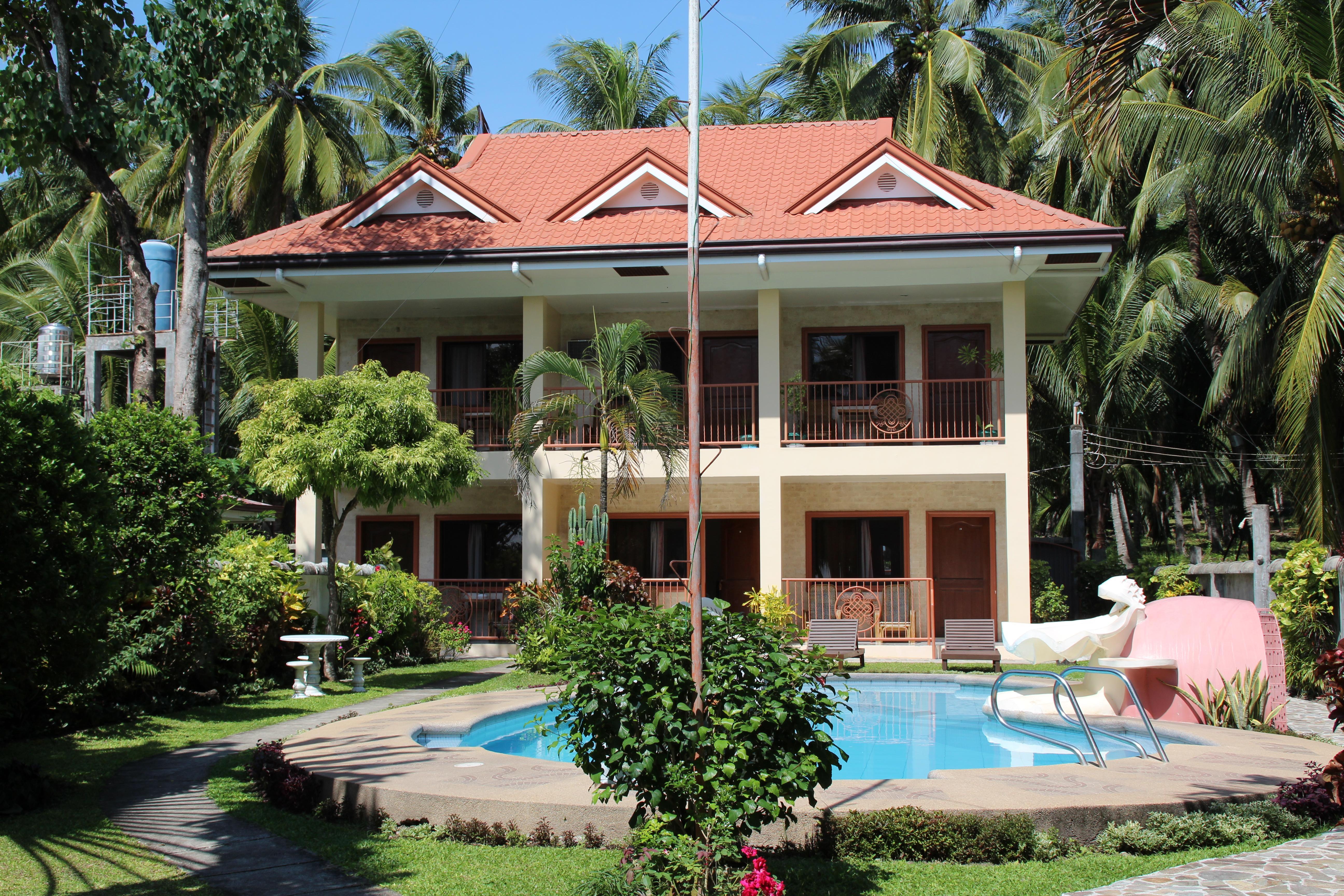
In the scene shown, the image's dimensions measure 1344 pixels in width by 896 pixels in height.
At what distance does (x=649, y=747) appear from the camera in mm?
5047

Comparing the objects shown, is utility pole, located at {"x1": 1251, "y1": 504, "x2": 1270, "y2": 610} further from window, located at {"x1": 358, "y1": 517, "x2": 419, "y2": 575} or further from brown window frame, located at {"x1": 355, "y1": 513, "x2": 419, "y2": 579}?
window, located at {"x1": 358, "y1": 517, "x2": 419, "y2": 575}

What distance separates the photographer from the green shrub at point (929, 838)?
616cm

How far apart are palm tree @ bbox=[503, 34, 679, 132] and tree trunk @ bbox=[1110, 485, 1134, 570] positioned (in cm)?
2084

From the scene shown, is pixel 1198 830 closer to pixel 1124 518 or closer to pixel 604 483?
pixel 604 483

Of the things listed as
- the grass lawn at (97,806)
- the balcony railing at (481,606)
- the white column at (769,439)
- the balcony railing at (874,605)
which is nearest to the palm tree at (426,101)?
the balcony railing at (481,606)

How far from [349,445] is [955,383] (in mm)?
11373

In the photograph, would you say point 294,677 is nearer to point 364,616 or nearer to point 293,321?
point 364,616

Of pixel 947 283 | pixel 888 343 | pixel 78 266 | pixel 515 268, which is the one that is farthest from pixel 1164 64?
pixel 78 266

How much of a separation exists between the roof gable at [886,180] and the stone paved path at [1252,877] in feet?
46.6

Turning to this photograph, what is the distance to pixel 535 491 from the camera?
1897cm

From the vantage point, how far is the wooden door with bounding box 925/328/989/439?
19.8m

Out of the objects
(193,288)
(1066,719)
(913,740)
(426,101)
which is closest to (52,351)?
(193,288)

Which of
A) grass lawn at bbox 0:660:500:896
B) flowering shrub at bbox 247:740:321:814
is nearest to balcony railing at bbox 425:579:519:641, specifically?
grass lawn at bbox 0:660:500:896

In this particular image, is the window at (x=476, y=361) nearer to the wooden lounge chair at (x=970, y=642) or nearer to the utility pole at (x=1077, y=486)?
the wooden lounge chair at (x=970, y=642)
